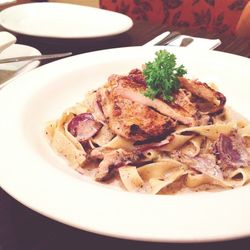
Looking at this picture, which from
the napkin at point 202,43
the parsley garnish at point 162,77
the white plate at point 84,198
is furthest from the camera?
the napkin at point 202,43

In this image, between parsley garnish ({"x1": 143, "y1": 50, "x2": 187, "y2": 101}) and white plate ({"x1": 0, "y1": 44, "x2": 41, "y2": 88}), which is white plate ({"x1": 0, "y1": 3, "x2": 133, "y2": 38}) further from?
parsley garnish ({"x1": 143, "y1": 50, "x2": 187, "y2": 101})

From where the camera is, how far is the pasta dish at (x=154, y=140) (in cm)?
164

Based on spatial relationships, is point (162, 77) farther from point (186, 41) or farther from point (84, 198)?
point (186, 41)

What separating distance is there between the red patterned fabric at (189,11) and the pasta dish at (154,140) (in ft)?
6.89

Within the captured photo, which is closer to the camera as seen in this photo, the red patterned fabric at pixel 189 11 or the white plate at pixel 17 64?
the white plate at pixel 17 64

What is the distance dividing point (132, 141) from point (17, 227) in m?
0.60

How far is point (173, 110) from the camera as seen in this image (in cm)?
181

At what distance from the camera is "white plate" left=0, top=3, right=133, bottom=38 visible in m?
2.90

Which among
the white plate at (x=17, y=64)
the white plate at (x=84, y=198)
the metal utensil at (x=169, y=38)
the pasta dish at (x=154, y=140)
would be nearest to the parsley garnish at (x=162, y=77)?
the pasta dish at (x=154, y=140)

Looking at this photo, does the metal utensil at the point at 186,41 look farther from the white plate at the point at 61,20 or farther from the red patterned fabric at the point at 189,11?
the red patterned fabric at the point at 189,11

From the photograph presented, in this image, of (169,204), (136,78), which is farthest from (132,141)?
(169,204)

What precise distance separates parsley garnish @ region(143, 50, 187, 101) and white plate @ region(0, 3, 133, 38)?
3.08 feet

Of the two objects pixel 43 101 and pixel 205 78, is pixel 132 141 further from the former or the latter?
pixel 205 78

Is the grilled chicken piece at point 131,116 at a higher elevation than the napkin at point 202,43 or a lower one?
higher
